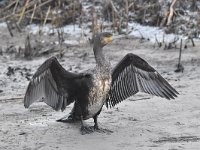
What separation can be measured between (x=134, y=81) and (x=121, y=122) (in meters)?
0.44

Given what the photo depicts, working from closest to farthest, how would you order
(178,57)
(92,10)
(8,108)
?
(8,108) < (178,57) < (92,10)

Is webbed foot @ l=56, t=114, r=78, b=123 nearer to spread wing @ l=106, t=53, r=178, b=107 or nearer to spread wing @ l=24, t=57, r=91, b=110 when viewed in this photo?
spread wing @ l=24, t=57, r=91, b=110

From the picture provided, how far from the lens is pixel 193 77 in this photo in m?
8.53

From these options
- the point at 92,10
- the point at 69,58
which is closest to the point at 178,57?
the point at 69,58

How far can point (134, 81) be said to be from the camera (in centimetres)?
655

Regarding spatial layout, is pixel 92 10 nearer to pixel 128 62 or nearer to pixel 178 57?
pixel 178 57

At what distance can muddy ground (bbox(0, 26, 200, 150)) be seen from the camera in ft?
18.9

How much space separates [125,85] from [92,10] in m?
5.68

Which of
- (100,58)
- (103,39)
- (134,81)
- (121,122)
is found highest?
(103,39)

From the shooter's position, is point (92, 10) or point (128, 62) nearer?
point (128, 62)

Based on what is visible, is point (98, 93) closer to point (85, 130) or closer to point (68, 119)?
point (85, 130)

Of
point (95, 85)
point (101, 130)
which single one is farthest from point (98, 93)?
point (101, 130)

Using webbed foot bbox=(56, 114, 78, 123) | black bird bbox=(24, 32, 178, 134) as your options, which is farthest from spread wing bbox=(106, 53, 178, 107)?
webbed foot bbox=(56, 114, 78, 123)

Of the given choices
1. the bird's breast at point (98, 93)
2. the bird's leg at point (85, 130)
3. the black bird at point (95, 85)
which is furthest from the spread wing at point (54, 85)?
the bird's leg at point (85, 130)
